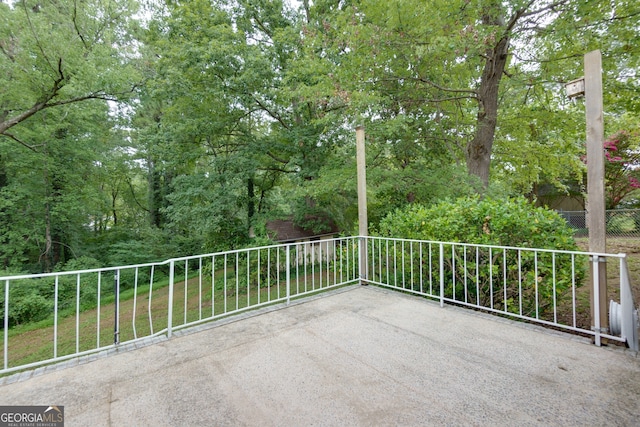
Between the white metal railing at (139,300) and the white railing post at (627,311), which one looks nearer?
the white railing post at (627,311)

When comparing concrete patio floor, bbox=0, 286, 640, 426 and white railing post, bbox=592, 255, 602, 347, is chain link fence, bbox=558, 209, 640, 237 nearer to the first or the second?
white railing post, bbox=592, 255, 602, 347

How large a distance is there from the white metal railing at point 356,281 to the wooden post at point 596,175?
0.29ft

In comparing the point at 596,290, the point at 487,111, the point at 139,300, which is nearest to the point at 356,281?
the point at 596,290

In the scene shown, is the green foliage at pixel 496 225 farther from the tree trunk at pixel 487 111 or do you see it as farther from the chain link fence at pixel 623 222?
the chain link fence at pixel 623 222

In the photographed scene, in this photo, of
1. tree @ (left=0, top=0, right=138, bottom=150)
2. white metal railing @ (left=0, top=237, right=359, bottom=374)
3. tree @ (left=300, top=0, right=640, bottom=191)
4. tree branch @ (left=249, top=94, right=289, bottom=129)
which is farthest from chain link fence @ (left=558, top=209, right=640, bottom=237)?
tree @ (left=0, top=0, right=138, bottom=150)

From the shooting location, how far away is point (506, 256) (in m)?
3.23

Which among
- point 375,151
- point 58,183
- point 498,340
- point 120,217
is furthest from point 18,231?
point 498,340

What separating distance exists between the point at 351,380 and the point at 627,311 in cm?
233

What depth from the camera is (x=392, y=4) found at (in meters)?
4.67

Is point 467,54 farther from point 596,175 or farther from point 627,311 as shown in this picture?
point 627,311

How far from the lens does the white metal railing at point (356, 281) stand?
2488 millimetres

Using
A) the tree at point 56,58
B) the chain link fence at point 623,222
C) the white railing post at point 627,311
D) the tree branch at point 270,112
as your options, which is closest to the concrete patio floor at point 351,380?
the white railing post at point 627,311

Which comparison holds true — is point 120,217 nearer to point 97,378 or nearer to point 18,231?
point 18,231

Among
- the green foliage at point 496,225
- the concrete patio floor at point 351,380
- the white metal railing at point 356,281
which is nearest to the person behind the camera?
Result: the concrete patio floor at point 351,380
